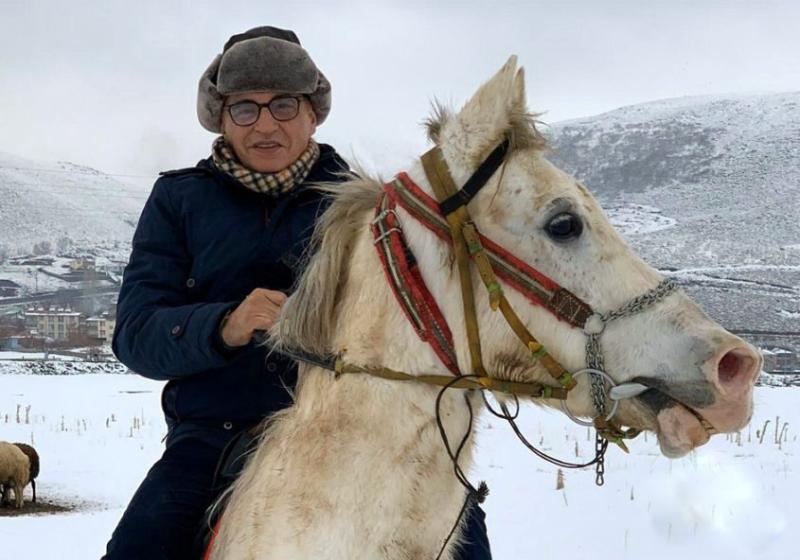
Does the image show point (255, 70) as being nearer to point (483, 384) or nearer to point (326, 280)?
point (326, 280)

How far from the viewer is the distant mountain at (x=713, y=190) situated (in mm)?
46125

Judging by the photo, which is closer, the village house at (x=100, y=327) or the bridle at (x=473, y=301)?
the bridle at (x=473, y=301)

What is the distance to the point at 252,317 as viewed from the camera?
8.09ft

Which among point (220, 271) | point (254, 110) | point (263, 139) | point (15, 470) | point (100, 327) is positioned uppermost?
point (254, 110)

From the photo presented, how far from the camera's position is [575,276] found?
84.6 inches

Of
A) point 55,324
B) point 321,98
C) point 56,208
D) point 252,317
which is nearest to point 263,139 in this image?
point 321,98

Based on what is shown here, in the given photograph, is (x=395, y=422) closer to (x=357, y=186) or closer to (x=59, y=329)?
(x=357, y=186)

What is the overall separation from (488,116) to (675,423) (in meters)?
0.97

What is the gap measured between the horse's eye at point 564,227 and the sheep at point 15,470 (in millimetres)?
10100

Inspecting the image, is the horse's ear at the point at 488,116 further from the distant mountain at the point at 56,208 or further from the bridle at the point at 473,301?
the distant mountain at the point at 56,208

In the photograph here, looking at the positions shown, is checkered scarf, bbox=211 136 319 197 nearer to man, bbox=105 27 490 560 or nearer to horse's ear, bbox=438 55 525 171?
man, bbox=105 27 490 560

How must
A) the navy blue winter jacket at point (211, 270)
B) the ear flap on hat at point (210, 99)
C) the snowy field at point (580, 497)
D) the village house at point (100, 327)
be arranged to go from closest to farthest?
the navy blue winter jacket at point (211, 270) < the ear flap on hat at point (210, 99) < the snowy field at point (580, 497) < the village house at point (100, 327)

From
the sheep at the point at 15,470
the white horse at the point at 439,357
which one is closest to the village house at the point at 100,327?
the sheep at the point at 15,470

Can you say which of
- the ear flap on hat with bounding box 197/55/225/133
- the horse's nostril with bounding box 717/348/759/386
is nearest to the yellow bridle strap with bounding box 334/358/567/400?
the horse's nostril with bounding box 717/348/759/386
